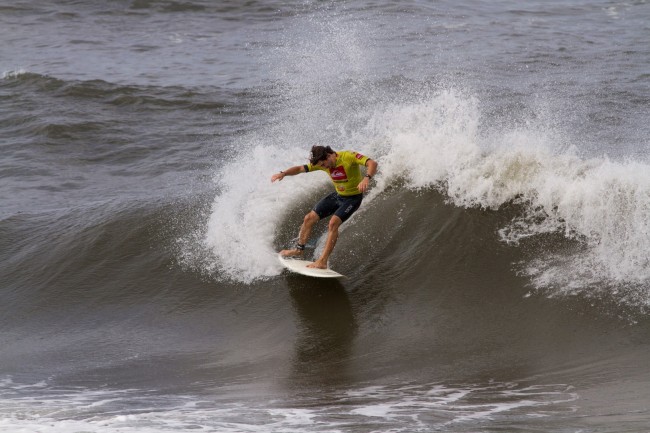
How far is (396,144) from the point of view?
38.8ft

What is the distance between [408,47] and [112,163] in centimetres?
988

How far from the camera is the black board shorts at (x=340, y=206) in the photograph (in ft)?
31.8

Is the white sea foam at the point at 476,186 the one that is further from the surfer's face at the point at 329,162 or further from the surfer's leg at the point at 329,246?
the surfer's face at the point at 329,162

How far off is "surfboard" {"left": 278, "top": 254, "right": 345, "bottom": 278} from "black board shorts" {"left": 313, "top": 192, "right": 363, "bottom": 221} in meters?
0.66

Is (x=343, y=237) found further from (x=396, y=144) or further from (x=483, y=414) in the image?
(x=483, y=414)

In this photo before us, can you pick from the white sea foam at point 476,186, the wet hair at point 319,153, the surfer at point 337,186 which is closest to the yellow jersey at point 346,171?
the surfer at point 337,186

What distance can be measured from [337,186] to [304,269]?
112 centimetres

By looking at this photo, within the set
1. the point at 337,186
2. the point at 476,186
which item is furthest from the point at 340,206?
the point at 476,186

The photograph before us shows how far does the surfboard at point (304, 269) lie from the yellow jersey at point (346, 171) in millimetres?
995

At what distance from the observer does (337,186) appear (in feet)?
32.2

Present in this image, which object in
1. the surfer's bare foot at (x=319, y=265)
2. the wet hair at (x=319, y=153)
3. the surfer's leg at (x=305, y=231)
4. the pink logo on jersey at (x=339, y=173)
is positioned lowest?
the surfer's bare foot at (x=319, y=265)

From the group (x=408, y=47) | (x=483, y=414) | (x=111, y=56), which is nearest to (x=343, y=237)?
(x=483, y=414)

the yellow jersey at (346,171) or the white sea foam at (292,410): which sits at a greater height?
the yellow jersey at (346,171)

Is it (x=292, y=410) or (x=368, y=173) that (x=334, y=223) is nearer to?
(x=368, y=173)
